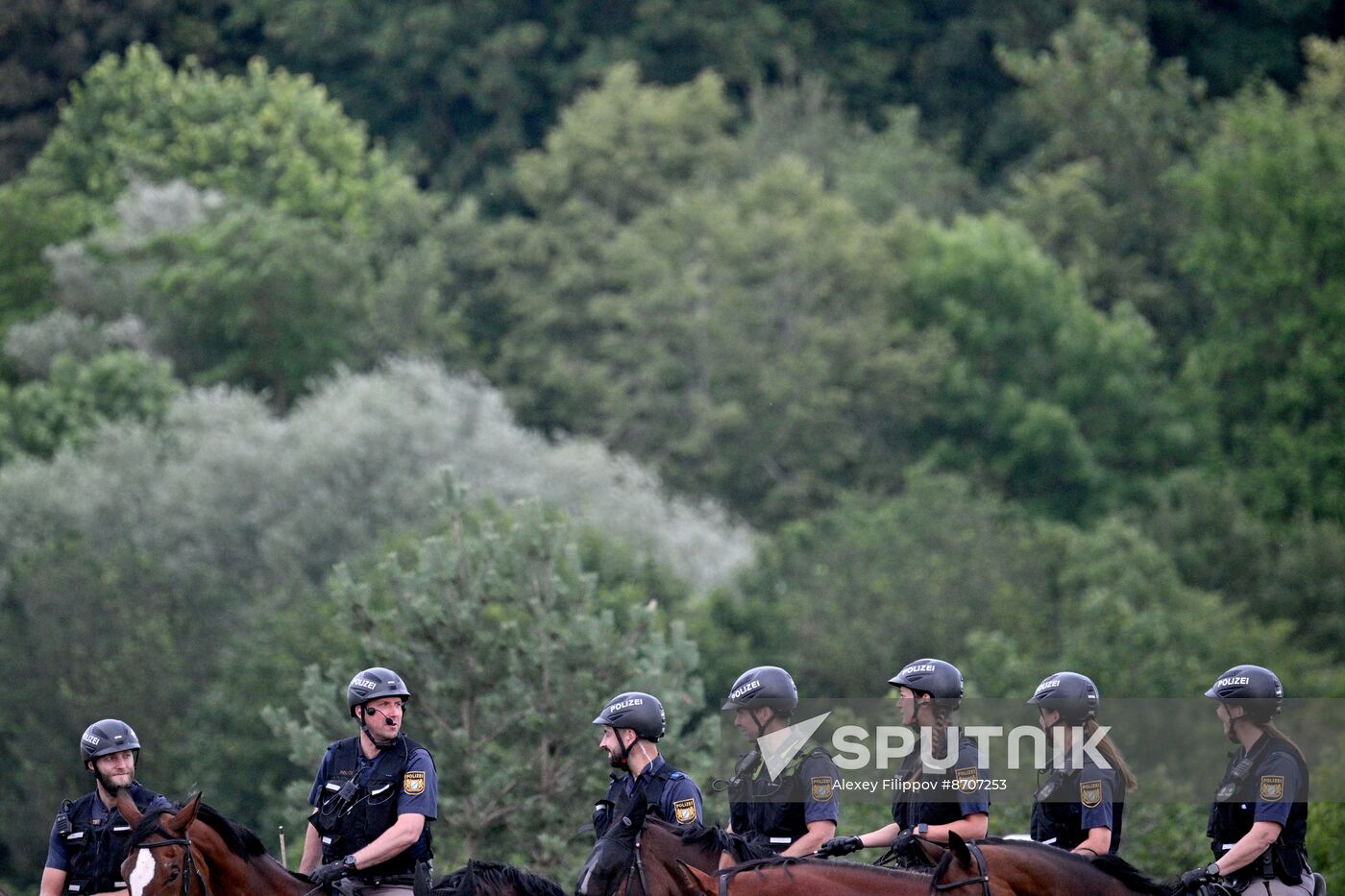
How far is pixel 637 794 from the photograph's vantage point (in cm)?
1514

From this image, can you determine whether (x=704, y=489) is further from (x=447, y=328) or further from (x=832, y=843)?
(x=832, y=843)

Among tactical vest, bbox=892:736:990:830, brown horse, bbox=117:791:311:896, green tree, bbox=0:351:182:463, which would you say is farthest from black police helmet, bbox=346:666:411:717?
green tree, bbox=0:351:182:463

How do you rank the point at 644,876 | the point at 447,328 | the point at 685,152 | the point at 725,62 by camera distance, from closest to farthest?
the point at 644,876
the point at 447,328
the point at 685,152
the point at 725,62

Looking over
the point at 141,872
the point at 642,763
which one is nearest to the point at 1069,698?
the point at 642,763

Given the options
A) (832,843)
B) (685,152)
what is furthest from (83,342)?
(832,843)

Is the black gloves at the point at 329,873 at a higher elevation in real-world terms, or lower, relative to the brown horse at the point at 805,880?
lower

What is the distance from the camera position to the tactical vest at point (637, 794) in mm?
15172

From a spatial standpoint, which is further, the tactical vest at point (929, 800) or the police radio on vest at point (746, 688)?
the police radio on vest at point (746, 688)

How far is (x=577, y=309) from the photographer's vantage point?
81.9 metres

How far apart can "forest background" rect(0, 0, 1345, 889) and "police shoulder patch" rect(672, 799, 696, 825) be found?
25.5 m

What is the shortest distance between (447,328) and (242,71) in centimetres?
2134

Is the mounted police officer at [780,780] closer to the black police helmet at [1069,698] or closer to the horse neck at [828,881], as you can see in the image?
the horse neck at [828,881]

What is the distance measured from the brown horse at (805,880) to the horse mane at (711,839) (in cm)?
32

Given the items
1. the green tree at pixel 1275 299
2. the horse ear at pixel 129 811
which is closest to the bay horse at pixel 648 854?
the horse ear at pixel 129 811
